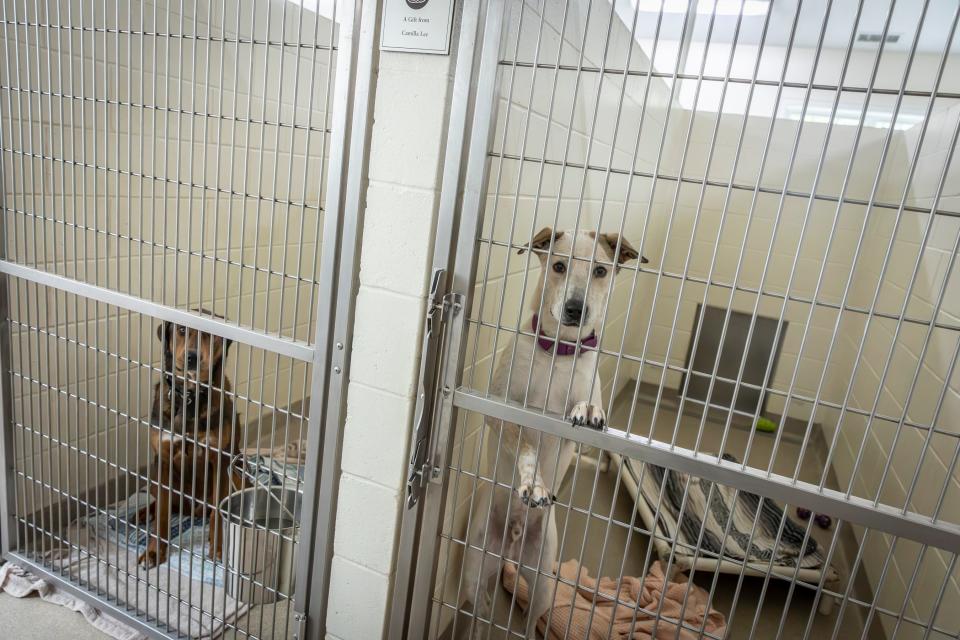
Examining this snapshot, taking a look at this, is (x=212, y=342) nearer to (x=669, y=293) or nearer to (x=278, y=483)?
(x=278, y=483)

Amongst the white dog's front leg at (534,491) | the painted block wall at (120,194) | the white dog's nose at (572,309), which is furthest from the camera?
the painted block wall at (120,194)

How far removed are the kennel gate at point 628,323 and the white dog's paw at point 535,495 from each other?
0.10m

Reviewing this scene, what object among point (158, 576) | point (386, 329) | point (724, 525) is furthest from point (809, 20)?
point (158, 576)

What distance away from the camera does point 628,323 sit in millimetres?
1319

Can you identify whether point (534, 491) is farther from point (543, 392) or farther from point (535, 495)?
point (543, 392)

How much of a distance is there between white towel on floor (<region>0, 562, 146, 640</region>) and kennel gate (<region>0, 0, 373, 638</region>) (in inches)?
1.7

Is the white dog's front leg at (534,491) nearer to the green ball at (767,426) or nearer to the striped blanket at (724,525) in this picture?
the striped blanket at (724,525)

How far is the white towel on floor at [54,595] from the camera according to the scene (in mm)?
2000

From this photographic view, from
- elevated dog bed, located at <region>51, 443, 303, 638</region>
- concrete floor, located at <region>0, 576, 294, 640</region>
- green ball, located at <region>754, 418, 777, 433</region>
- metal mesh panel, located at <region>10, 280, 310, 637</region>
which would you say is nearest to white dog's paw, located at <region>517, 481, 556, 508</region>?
metal mesh panel, located at <region>10, 280, 310, 637</region>

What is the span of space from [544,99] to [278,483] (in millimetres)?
1640

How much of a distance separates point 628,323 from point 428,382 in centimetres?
49

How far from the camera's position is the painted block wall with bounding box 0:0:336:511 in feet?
6.19

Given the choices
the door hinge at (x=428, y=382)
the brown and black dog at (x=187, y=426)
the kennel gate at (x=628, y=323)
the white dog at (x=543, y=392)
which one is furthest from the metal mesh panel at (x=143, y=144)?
the white dog at (x=543, y=392)

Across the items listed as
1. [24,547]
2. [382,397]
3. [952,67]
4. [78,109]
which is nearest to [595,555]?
[382,397]
